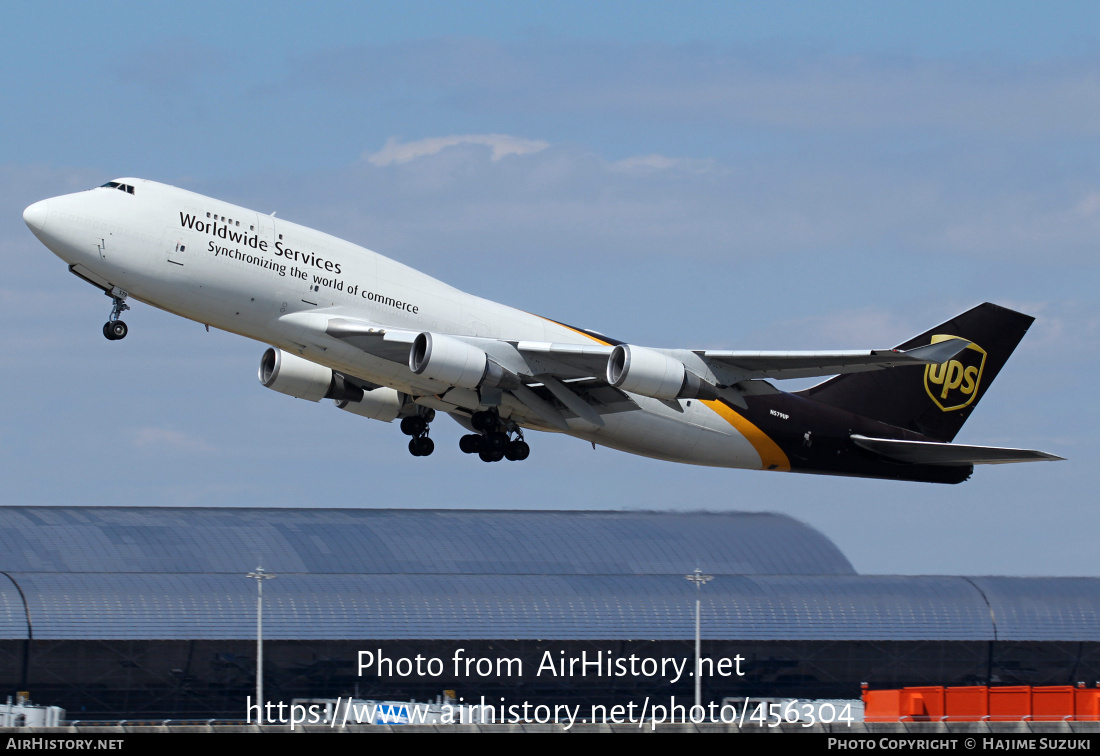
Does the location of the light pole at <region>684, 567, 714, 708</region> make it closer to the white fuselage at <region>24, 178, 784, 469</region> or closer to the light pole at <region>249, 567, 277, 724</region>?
the light pole at <region>249, 567, 277, 724</region>

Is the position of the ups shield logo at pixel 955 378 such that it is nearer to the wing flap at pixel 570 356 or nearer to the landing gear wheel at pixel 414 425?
the wing flap at pixel 570 356

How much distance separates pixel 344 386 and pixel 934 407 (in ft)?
65.6

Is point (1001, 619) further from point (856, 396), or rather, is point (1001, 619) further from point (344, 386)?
point (344, 386)

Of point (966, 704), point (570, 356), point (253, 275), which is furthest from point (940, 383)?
point (253, 275)

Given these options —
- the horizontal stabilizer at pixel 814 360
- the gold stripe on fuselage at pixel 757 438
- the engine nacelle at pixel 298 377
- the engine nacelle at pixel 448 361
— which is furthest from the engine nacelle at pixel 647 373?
the engine nacelle at pixel 298 377

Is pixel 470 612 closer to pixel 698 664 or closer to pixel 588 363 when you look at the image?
pixel 698 664

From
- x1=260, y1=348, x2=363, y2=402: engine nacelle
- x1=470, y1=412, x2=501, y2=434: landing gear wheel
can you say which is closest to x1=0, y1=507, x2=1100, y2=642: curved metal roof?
x1=260, y1=348, x2=363, y2=402: engine nacelle

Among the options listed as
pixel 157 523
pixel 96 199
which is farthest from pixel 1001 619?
pixel 96 199

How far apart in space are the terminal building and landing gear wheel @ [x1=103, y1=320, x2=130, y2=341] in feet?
92.5

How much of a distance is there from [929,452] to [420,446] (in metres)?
16.2

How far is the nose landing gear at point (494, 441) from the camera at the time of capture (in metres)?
47.9

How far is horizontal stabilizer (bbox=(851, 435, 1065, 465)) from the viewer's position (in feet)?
165

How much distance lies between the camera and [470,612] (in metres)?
75.9

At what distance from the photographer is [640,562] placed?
8512 cm
